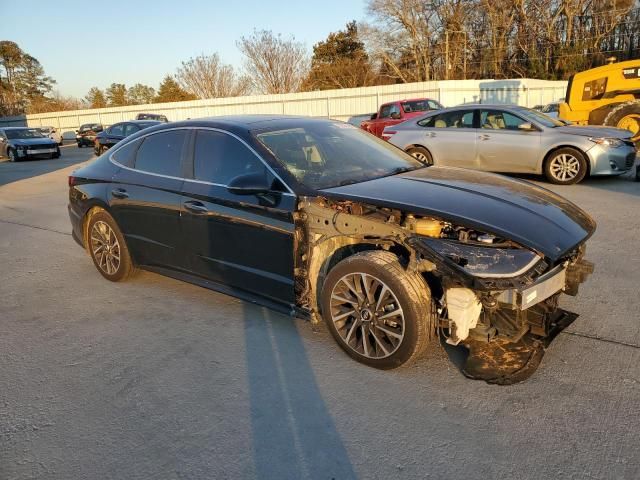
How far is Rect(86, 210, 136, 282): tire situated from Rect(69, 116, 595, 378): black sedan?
11 cm

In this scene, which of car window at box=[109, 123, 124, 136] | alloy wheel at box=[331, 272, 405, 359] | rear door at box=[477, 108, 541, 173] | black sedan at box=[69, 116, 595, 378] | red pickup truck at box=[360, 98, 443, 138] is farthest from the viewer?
car window at box=[109, 123, 124, 136]

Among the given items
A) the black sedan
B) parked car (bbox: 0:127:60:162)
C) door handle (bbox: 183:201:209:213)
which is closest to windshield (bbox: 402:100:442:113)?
the black sedan

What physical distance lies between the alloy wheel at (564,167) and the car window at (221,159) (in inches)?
286

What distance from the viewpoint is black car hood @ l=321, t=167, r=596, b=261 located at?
2.89 meters

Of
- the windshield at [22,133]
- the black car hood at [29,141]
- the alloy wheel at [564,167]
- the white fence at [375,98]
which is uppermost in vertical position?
the white fence at [375,98]

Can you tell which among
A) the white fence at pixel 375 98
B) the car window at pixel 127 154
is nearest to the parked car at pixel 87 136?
the white fence at pixel 375 98

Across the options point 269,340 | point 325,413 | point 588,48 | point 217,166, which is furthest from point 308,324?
point 588,48

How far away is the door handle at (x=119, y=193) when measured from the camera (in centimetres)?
466

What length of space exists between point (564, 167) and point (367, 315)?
7.51 metres

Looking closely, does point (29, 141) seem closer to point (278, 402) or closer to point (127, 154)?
point (127, 154)

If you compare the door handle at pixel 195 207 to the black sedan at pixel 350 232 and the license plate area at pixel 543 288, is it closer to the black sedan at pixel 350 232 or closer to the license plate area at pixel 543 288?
the black sedan at pixel 350 232

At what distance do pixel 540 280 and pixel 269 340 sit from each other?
6.31 ft

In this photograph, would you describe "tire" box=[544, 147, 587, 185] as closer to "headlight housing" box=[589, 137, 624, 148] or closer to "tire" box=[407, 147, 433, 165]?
"headlight housing" box=[589, 137, 624, 148]

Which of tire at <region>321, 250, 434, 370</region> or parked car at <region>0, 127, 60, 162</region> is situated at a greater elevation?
parked car at <region>0, 127, 60, 162</region>
